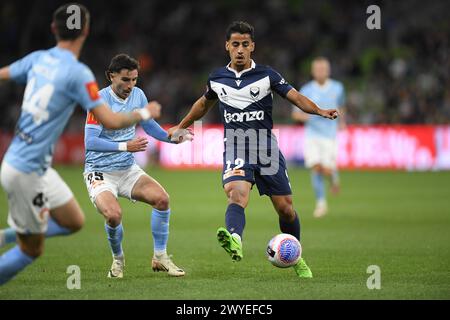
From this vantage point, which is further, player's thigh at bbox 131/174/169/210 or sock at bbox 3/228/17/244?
player's thigh at bbox 131/174/169/210

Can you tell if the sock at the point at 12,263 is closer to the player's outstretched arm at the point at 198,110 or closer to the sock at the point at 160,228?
the sock at the point at 160,228

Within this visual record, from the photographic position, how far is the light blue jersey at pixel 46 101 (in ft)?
22.9

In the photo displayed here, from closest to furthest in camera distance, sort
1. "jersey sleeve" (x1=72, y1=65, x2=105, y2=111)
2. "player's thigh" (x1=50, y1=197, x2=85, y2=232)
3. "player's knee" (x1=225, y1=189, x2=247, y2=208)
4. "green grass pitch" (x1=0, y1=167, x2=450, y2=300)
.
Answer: "jersey sleeve" (x1=72, y1=65, x2=105, y2=111), "player's thigh" (x1=50, y1=197, x2=85, y2=232), "green grass pitch" (x1=0, y1=167, x2=450, y2=300), "player's knee" (x1=225, y1=189, x2=247, y2=208)

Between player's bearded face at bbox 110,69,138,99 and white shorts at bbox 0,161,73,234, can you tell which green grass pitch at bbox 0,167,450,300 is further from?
player's bearded face at bbox 110,69,138,99

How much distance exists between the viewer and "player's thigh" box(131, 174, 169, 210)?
30.0 feet

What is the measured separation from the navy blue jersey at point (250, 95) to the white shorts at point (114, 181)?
1184mm

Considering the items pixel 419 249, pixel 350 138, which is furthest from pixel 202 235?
pixel 350 138

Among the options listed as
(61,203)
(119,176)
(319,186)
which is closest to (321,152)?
(319,186)

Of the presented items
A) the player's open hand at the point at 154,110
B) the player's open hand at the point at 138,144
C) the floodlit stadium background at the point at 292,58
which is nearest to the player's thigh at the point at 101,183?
the player's open hand at the point at 138,144

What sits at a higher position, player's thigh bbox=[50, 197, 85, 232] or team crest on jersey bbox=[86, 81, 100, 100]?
team crest on jersey bbox=[86, 81, 100, 100]

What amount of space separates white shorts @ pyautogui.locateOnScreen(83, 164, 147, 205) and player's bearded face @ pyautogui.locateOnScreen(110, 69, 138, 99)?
88cm

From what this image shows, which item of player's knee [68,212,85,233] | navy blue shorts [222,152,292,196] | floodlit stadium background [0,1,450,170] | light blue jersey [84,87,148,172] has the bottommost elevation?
player's knee [68,212,85,233]

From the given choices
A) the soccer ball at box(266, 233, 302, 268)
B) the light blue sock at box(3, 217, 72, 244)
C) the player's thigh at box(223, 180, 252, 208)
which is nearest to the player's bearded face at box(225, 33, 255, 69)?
the player's thigh at box(223, 180, 252, 208)
